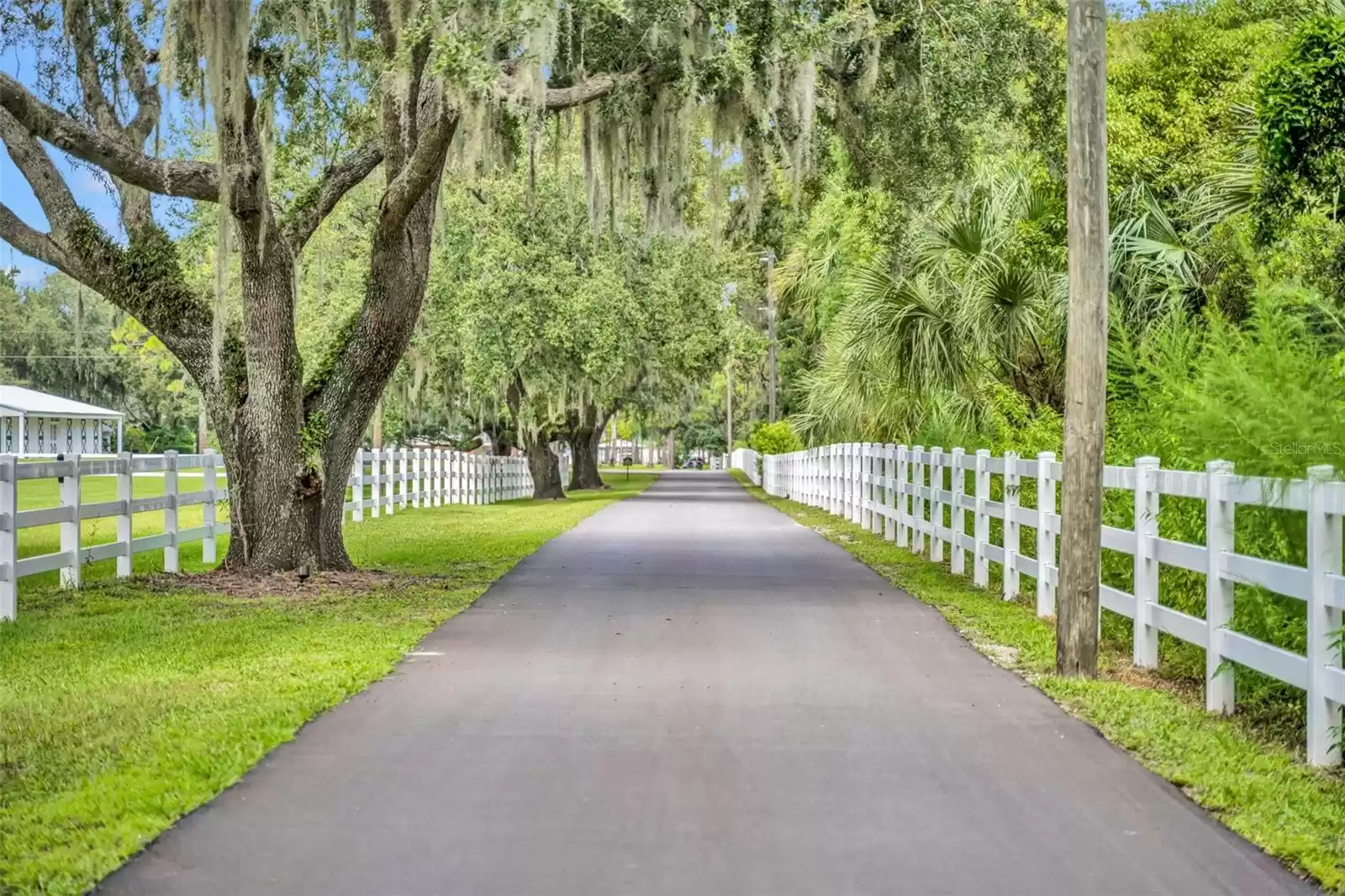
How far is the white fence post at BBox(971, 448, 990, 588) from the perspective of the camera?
1478 cm

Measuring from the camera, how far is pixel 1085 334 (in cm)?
963

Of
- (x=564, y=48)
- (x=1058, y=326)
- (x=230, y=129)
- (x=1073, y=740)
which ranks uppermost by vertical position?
(x=564, y=48)

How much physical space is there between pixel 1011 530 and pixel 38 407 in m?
56.7

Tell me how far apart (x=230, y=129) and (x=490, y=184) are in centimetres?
1946

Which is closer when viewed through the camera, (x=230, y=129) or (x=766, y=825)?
(x=766, y=825)

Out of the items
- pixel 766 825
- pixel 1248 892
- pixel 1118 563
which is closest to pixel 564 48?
pixel 1118 563

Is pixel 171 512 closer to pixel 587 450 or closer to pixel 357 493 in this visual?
pixel 357 493

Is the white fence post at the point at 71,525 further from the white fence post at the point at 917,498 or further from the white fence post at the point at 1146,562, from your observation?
the white fence post at the point at 917,498

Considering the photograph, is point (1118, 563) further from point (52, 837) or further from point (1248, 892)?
point (52, 837)

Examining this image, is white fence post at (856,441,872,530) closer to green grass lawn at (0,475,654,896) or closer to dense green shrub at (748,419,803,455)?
green grass lawn at (0,475,654,896)

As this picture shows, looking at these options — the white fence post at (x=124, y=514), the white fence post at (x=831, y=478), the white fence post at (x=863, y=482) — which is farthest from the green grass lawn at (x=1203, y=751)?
the white fence post at (x=831, y=478)

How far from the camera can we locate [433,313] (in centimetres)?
3447

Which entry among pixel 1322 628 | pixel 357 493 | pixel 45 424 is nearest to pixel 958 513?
pixel 1322 628

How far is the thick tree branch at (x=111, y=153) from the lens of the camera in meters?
14.5
